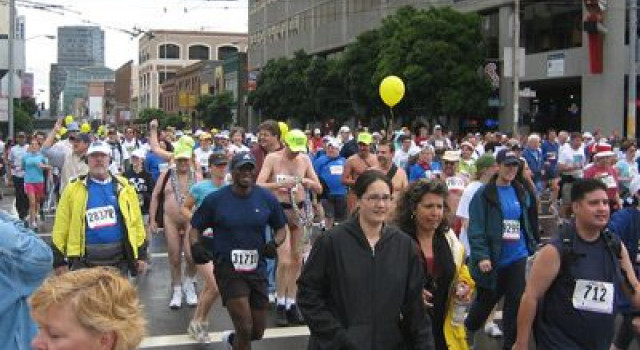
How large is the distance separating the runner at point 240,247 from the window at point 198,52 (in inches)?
5410

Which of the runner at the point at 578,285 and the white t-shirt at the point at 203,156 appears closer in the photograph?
the runner at the point at 578,285

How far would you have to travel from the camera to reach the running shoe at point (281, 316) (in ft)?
29.3

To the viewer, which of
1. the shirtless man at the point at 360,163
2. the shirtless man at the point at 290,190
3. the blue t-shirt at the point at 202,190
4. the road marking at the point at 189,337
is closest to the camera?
the road marking at the point at 189,337

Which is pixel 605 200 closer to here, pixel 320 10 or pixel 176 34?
pixel 320 10

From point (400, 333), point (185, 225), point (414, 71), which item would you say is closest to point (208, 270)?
point (185, 225)

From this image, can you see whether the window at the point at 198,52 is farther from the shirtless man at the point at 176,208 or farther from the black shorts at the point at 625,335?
the black shorts at the point at 625,335

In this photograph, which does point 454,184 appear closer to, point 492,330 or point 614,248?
point 492,330

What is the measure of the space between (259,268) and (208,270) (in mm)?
1157

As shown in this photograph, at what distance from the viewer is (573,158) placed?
1769 centimetres

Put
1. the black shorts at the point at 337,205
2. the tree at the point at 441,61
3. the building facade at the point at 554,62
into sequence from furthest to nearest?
the tree at the point at 441,61 → the building facade at the point at 554,62 → the black shorts at the point at 337,205

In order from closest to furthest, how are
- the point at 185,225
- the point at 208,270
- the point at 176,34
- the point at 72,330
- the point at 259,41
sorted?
the point at 72,330, the point at 208,270, the point at 185,225, the point at 259,41, the point at 176,34

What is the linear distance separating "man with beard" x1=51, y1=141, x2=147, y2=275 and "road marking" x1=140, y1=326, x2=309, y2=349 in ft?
4.04

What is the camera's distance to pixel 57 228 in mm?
7047

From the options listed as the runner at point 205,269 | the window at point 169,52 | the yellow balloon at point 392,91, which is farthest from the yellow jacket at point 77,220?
the window at point 169,52
